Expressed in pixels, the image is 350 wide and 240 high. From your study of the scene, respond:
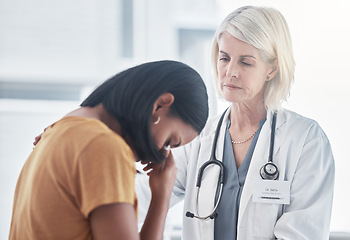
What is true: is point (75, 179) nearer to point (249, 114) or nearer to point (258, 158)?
point (258, 158)

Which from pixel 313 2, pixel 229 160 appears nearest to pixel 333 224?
pixel 229 160

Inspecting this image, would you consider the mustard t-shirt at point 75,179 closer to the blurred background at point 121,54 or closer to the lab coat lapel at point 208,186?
the lab coat lapel at point 208,186

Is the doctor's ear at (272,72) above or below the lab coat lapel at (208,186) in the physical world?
above

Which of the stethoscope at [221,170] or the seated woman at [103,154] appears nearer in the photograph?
the seated woman at [103,154]

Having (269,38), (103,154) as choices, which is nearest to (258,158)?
(269,38)

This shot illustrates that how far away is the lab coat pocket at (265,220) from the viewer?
1.41m

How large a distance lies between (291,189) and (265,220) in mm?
141

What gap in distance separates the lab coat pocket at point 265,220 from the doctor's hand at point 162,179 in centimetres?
46

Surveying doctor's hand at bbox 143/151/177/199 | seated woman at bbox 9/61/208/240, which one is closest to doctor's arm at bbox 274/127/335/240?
doctor's hand at bbox 143/151/177/199

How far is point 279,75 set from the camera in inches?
62.6

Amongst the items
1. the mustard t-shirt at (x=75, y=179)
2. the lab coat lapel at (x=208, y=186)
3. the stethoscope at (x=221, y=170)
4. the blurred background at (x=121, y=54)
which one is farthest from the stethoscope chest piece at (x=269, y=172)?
the blurred background at (x=121, y=54)

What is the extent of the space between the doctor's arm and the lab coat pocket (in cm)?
2

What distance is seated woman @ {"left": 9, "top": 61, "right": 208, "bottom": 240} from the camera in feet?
2.37

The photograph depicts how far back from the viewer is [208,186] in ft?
5.04
